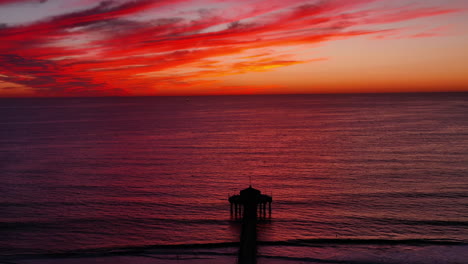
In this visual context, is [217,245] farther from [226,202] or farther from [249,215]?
[226,202]

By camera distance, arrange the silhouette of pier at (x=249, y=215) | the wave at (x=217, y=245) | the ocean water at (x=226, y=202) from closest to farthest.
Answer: the silhouette of pier at (x=249, y=215) → the wave at (x=217, y=245) → the ocean water at (x=226, y=202)

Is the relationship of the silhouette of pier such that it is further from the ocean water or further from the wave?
the wave

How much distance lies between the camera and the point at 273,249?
3016 cm

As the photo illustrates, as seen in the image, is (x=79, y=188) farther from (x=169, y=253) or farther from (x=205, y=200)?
(x=169, y=253)

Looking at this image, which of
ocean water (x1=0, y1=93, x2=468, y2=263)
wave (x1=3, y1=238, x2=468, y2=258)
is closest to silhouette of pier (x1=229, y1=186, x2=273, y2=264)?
ocean water (x1=0, y1=93, x2=468, y2=263)

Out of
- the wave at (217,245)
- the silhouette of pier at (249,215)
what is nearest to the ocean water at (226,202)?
the wave at (217,245)

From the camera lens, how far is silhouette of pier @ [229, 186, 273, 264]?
26.7 metres

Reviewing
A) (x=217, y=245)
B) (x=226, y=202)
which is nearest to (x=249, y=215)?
(x=217, y=245)

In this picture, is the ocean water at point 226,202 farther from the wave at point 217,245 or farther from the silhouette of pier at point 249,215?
the silhouette of pier at point 249,215

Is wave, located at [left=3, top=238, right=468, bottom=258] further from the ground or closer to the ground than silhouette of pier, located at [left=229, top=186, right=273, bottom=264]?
closer to the ground

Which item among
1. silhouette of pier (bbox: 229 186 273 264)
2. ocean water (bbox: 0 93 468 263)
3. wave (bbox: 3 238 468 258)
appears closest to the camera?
silhouette of pier (bbox: 229 186 273 264)

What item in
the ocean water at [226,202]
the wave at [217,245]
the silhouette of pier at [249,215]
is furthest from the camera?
the ocean water at [226,202]

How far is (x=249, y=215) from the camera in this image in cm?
3312

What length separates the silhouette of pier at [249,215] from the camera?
87.7ft
